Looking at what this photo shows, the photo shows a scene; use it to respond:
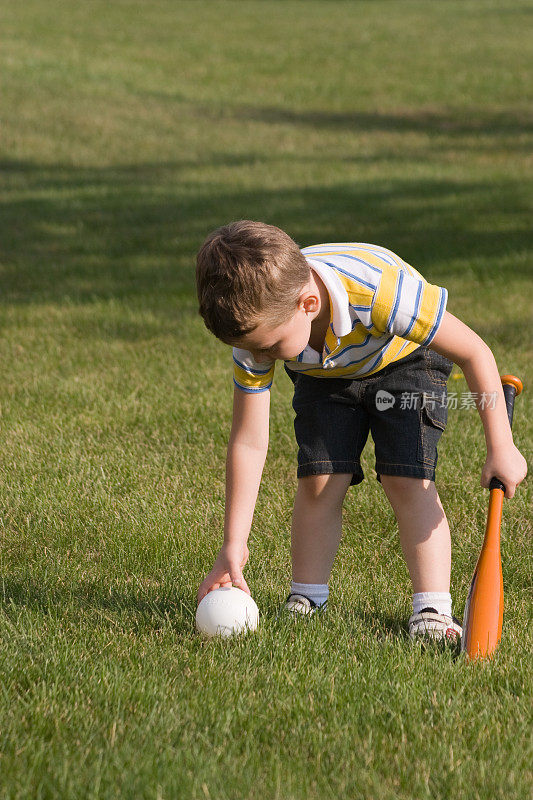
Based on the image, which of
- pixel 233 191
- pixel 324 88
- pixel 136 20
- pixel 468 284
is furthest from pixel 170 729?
pixel 136 20

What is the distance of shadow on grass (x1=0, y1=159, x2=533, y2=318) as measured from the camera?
7.64 meters

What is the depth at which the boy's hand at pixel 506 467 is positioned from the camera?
2.69 meters

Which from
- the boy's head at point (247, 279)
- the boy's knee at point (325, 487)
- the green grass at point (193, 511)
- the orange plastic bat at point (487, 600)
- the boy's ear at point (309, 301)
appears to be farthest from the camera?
the boy's knee at point (325, 487)

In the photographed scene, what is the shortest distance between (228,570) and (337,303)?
0.89m

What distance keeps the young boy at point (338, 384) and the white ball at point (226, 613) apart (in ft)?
0.17

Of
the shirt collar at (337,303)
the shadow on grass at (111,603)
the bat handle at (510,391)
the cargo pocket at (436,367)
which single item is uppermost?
the shirt collar at (337,303)

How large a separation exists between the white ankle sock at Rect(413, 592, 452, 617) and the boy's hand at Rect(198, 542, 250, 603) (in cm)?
56

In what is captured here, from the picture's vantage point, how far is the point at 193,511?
3777 millimetres

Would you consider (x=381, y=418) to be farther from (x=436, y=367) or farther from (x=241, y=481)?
(x=241, y=481)

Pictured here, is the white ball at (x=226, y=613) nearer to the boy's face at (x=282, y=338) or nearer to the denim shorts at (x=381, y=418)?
the denim shorts at (x=381, y=418)

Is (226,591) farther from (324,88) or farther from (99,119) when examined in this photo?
(324,88)

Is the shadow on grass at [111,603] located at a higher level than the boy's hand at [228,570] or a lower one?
lower

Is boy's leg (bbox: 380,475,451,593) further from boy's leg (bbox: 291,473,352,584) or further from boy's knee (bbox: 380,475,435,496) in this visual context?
boy's leg (bbox: 291,473,352,584)

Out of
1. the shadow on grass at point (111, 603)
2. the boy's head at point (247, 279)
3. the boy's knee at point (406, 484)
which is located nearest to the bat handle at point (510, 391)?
the boy's knee at point (406, 484)
